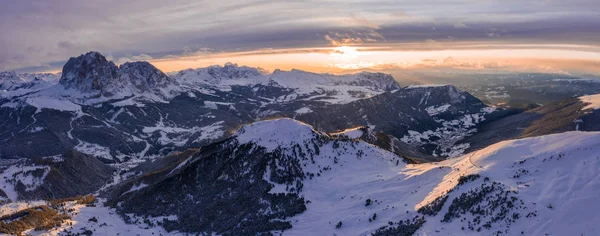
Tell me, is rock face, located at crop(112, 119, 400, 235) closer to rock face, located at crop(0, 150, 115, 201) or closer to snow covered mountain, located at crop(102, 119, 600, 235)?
snow covered mountain, located at crop(102, 119, 600, 235)

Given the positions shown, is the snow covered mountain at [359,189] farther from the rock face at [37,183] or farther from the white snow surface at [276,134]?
the rock face at [37,183]

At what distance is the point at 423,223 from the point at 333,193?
3669cm

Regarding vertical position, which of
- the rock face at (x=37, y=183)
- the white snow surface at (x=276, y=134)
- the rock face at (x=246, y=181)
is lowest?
the rock face at (x=37, y=183)

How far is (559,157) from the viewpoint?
80.4 metres

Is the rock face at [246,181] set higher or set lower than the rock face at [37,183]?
higher

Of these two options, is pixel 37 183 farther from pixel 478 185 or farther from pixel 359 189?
pixel 478 185

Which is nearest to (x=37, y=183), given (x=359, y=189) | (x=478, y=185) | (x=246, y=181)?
(x=246, y=181)

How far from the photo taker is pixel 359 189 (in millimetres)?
104188

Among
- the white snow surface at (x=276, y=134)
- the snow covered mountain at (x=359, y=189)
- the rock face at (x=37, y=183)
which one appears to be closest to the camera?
the snow covered mountain at (x=359, y=189)

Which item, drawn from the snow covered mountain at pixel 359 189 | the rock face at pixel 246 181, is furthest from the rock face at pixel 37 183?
the rock face at pixel 246 181

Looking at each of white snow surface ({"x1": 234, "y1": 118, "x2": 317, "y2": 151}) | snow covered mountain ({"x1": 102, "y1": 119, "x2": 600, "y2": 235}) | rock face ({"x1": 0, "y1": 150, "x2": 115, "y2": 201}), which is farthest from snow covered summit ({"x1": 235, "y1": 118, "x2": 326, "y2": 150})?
rock face ({"x1": 0, "y1": 150, "x2": 115, "y2": 201})

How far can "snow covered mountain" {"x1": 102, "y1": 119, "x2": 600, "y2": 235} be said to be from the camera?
2670 inches

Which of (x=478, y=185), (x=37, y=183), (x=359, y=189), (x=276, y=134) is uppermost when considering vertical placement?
(x=276, y=134)

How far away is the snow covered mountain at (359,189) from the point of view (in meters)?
67.8
